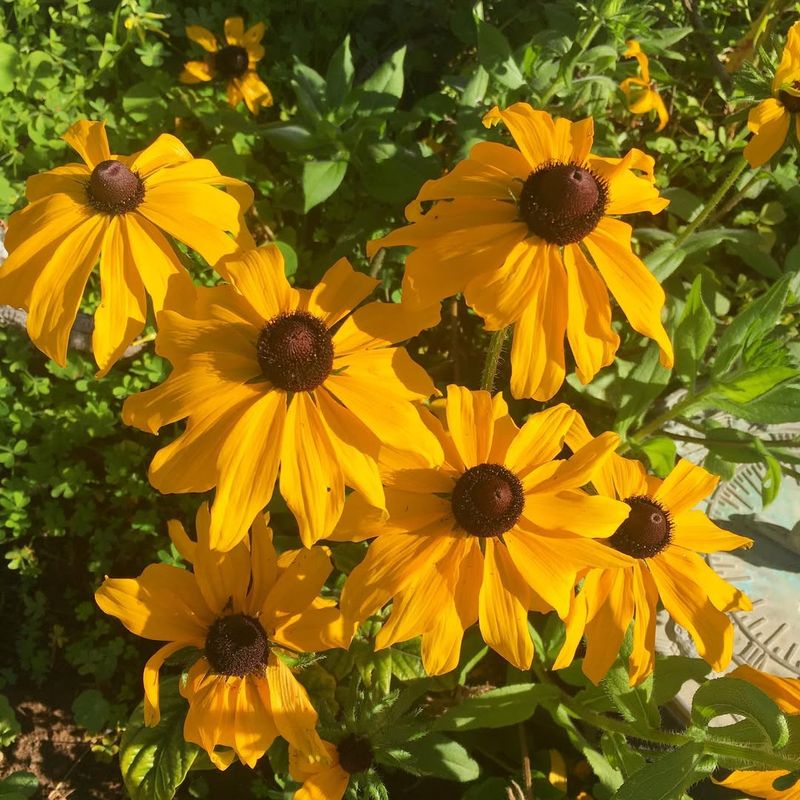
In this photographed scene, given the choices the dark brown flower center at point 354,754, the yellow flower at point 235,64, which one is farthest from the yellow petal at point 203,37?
the dark brown flower center at point 354,754

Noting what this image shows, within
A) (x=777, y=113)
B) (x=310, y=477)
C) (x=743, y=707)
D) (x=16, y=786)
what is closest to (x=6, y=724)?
(x=16, y=786)

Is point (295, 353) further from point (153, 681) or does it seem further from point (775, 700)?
point (775, 700)

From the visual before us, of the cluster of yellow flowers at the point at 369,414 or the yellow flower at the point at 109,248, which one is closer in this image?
the cluster of yellow flowers at the point at 369,414

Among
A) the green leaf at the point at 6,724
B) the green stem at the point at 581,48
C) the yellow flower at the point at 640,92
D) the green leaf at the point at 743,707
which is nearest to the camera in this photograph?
the green leaf at the point at 743,707

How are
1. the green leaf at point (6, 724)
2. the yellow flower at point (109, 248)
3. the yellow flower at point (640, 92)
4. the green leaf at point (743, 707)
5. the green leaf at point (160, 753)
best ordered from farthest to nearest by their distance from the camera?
the yellow flower at point (640, 92) → the green leaf at point (6, 724) → the green leaf at point (160, 753) → the yellow flower at point (109, 248) → the green leaf at point (743, 707)

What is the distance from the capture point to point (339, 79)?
2.00 m

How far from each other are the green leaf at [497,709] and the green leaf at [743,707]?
453 mm

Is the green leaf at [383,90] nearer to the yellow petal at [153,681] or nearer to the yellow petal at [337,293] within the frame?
the yellow petal at [337,293]

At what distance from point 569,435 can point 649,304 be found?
0.37m

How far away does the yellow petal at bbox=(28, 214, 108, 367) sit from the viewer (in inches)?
48.4

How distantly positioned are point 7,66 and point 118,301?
1.52 m

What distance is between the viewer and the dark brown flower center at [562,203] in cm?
113

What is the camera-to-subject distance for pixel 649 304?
1192 millimetres

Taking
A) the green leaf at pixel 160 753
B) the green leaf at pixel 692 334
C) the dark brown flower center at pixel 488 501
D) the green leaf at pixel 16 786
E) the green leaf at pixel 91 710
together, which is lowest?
the green leaf at pixel 91 710
